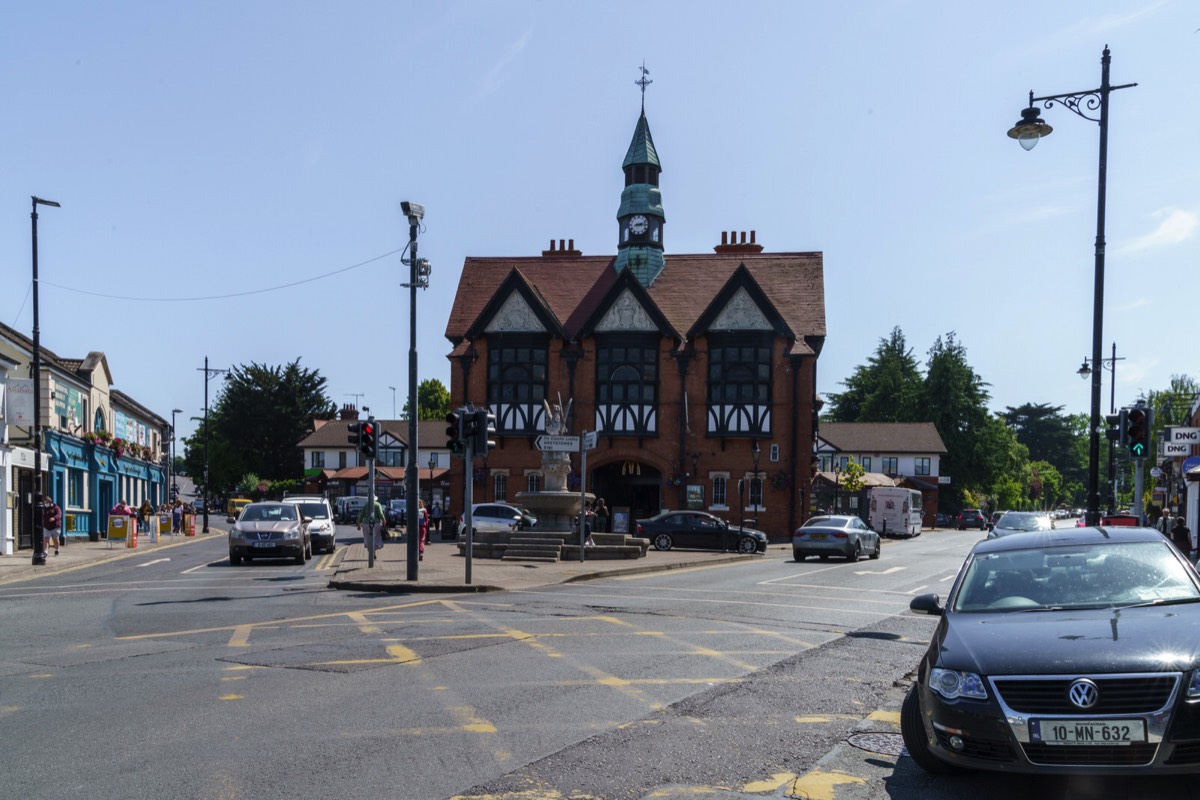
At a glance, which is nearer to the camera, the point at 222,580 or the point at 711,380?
the point at 222,580

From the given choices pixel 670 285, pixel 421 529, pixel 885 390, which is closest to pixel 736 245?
pixel 670 285

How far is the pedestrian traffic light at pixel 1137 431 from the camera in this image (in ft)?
61.0

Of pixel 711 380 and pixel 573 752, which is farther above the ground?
pixel 711 380

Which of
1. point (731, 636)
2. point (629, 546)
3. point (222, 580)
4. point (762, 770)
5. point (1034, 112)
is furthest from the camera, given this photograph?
point (629, 546)

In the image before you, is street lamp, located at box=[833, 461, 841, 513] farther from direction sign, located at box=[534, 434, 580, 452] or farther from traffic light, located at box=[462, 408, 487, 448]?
traffic light, located at box=[462, 408, 487, 448]

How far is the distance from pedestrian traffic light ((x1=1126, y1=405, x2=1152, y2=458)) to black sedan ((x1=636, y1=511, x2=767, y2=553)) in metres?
17.4

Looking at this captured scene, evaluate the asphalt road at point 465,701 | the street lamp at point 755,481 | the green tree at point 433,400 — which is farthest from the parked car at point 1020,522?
the green tree at point 433,400

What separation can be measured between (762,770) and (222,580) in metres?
16.7

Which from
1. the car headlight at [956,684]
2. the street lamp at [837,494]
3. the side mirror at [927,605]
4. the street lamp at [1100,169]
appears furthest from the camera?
the street lamp at [837,494]

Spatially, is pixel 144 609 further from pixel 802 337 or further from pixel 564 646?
pixel 802 337

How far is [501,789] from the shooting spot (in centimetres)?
580

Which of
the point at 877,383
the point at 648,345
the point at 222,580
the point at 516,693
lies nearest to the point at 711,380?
the point at 648,345

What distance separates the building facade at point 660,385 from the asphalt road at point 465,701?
30128 mm

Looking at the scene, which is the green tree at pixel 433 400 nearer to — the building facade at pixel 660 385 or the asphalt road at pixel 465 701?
the building facade at pixel 660 385
